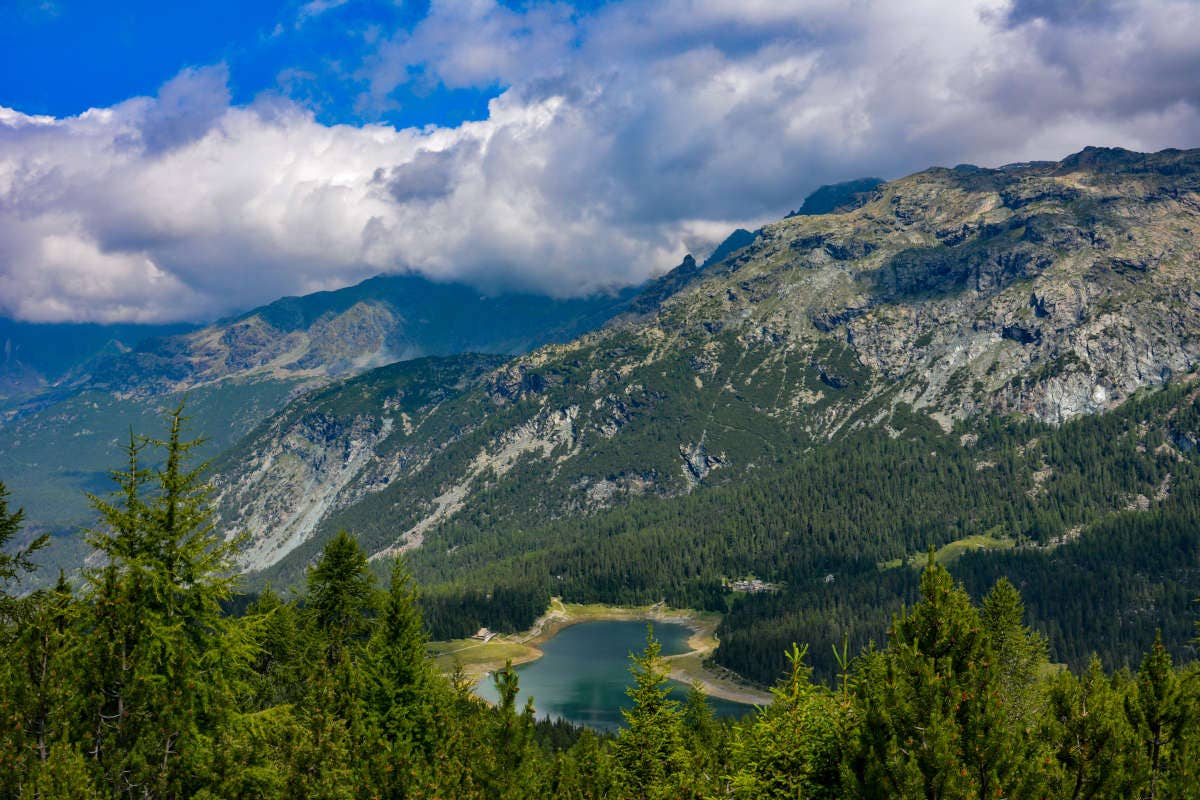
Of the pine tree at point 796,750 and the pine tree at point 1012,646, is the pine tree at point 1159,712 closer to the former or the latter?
the pine tree at point 796,750

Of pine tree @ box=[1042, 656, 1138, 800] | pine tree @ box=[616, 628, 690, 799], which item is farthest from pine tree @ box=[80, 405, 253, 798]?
pine tree @ box=[1042, 656, 1138, 800]

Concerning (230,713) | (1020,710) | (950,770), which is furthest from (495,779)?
(1020,710)

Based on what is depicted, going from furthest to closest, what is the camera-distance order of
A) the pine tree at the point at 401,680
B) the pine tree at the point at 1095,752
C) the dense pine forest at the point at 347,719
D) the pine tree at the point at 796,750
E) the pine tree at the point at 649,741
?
the pine tree at the point at 401,680 → the pine tree at the point at 649,741 → the pine tree at the point at 1095,752 → the pine tree at the point at 796,750 → the dense pine forest at the point at 347,719

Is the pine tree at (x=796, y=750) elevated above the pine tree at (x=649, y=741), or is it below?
above

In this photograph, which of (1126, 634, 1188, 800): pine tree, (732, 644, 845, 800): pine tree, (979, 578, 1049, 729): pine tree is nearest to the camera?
(732, 644, 845, 800): pine tree

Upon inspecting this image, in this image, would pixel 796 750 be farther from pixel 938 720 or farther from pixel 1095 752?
pixel 1095 752

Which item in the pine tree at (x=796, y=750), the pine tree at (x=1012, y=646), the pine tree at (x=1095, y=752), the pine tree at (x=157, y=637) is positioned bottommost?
the pine tree at (x=1012, y=646)

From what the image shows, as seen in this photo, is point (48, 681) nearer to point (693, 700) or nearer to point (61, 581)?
point (61, 581)

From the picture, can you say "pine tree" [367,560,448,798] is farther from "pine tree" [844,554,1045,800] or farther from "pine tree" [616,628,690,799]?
"pine tree" [844,554,1045,800]

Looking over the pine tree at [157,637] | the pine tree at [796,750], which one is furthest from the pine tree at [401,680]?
the pine tree at [796,750]

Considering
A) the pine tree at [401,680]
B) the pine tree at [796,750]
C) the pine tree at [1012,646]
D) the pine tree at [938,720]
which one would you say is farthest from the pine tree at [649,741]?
the pine tree at [1012,646]

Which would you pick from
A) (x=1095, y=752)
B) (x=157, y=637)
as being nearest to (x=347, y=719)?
(x=157, y=637)

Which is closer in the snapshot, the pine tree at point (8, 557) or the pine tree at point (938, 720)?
the pine tree at point (938, 720)

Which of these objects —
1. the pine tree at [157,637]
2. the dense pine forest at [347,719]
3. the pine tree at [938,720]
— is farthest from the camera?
the pine tree at [157,637]
